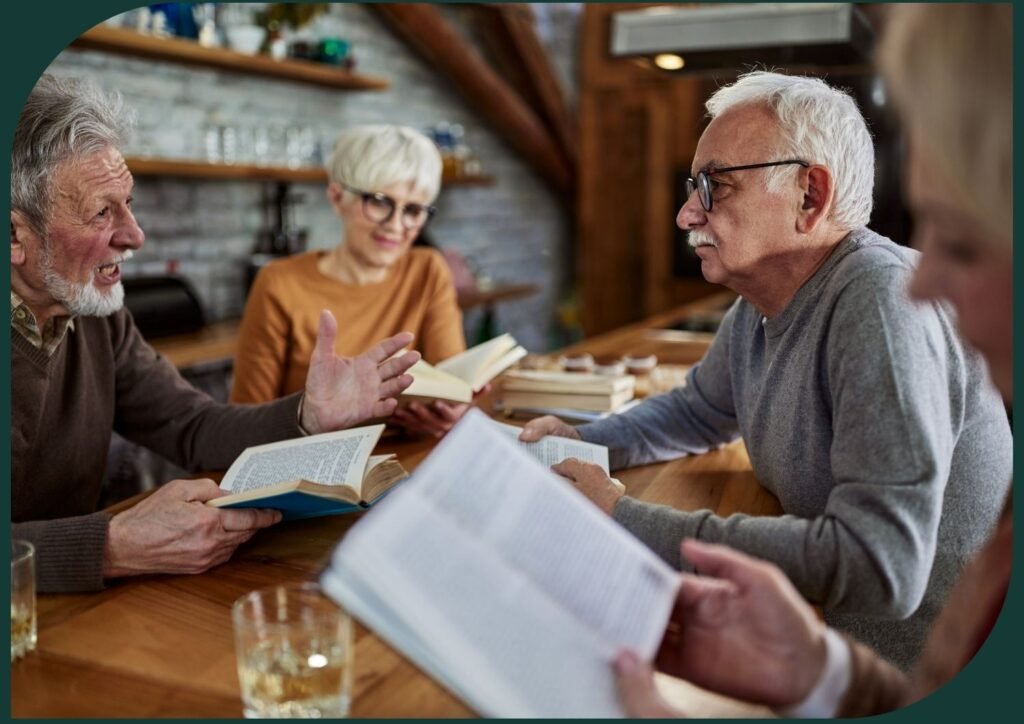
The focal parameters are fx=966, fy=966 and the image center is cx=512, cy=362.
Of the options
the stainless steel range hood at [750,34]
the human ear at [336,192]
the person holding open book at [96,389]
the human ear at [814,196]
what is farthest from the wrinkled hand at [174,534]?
the stainless steel range hood at [750,34]

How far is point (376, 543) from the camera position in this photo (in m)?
0.77

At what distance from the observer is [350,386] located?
1.68m

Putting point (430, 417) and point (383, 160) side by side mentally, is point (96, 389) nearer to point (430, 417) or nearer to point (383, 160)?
point (430, 417)

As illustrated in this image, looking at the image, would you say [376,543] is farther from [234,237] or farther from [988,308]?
[234,237]

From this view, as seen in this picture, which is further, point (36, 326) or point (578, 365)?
point (578, 365)

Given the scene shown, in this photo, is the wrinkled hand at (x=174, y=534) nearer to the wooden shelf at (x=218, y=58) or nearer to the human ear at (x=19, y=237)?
the human ear at (x=19, y=237)

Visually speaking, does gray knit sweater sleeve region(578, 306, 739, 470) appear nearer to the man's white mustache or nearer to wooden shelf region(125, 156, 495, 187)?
the man's white mustache

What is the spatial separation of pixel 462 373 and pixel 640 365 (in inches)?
25.7

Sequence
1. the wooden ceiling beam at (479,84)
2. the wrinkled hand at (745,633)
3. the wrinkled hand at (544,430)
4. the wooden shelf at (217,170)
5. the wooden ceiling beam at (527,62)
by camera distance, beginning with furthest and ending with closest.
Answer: the wooden ceiling beam at (527,62) < the wooden ceiling beam at (479,84) < the wooden shelf at (217,170) < the wrinkled hand at (544,430) < the wrinkled hand at (745,633)

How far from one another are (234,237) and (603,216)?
267 centimetres

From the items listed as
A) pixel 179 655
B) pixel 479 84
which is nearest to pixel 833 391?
pixel 179 655

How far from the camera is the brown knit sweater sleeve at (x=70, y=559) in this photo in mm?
1157

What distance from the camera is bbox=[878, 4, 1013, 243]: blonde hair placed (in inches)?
29.9

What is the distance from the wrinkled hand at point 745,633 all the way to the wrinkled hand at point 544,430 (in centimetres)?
66
